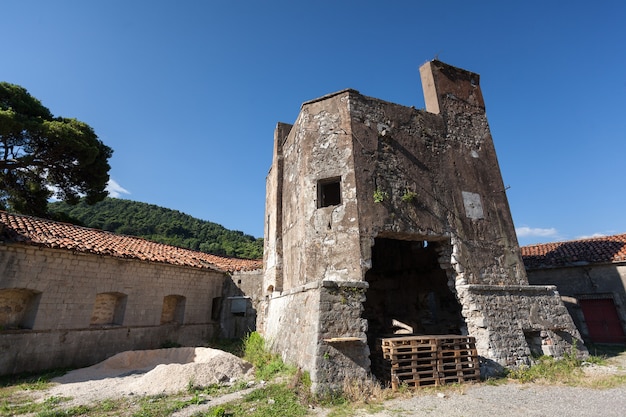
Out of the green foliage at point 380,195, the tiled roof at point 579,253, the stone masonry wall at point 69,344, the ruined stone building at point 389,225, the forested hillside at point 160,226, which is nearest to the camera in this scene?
the ruined stone building at point 389,225

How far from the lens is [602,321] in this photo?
14695 mm

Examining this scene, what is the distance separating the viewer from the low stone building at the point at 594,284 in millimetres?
14367

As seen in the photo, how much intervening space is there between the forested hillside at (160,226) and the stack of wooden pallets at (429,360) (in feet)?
83.5

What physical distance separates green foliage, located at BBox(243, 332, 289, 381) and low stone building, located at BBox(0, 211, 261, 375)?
14.8 ft

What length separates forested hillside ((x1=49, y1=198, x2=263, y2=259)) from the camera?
34.7 meters

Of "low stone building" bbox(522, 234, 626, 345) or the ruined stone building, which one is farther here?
"low stone building" bbox(522, 234, 626, 345)

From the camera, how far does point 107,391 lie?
310 inches

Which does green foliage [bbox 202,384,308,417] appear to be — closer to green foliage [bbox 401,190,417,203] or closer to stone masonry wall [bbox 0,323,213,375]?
green foliage [bbox 401,190,417,203]

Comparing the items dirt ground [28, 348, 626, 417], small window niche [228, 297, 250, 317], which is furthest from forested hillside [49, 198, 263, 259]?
dirt ground [28, 348, 626, 417]

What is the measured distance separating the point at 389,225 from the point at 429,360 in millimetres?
3817

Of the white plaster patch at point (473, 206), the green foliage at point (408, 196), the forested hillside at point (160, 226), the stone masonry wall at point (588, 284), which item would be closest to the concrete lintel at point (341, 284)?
the green foliage at point (408, 196)

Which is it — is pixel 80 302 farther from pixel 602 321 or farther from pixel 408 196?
pixel 602 321

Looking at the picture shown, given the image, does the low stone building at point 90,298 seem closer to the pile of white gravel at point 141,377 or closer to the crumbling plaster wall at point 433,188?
the pile of white gravel at point 141,377

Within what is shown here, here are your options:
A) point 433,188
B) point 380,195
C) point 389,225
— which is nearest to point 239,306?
point 389,225
